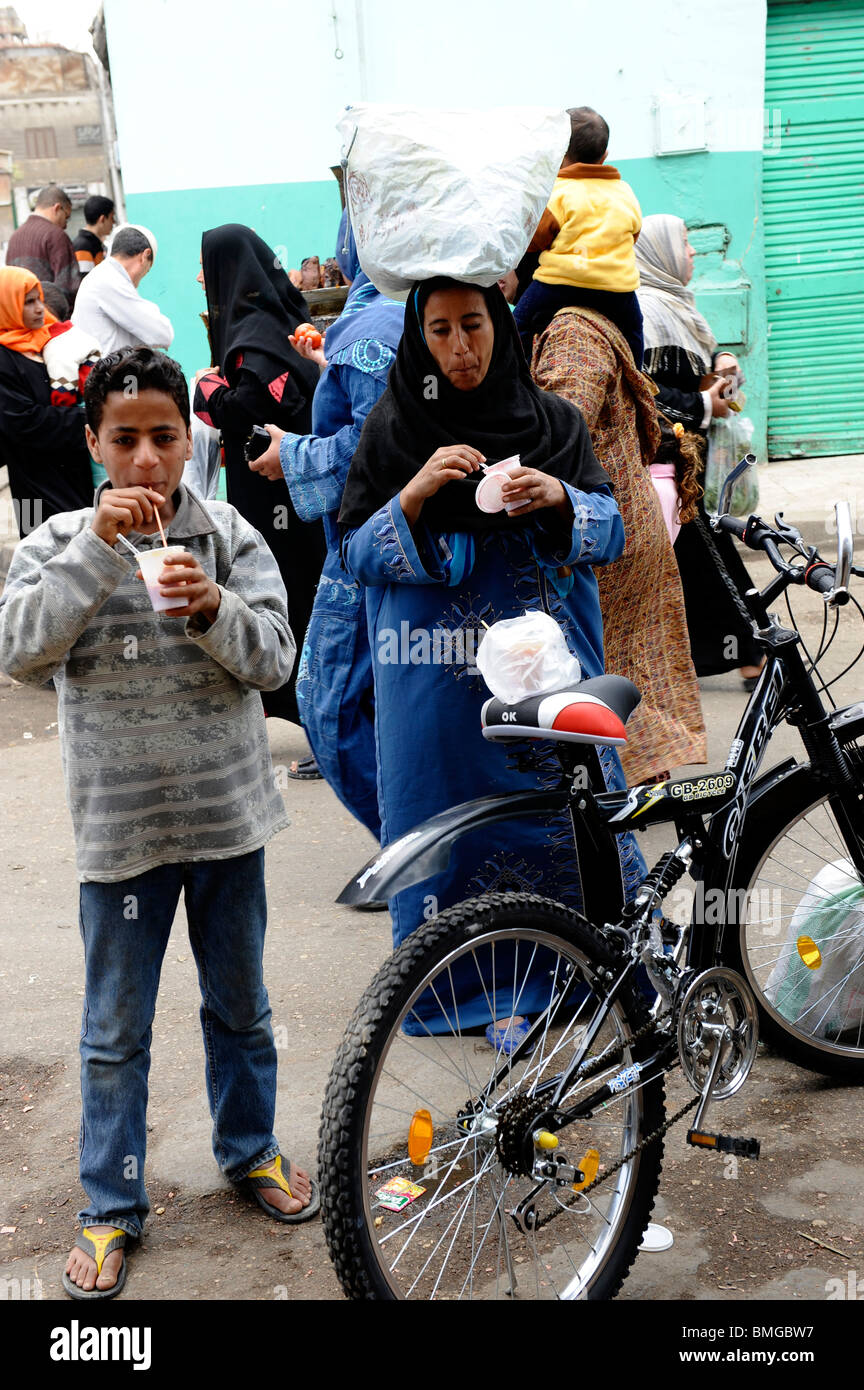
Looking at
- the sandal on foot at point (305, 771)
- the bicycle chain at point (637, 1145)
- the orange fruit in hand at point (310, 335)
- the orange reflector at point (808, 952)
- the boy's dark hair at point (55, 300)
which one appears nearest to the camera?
the bicycle chain at point (637, 1145)

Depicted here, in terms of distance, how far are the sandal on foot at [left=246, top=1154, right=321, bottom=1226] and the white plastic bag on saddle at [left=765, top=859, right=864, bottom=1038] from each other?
1.10m

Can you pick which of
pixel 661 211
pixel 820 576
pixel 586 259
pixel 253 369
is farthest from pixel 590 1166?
pixel 661 211

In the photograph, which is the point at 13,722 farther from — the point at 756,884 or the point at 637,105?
the point at 637,105

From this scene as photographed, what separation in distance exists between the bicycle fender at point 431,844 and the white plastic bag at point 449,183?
3.40 ft

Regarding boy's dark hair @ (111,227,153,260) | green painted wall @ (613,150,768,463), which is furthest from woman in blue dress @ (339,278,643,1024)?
green painted wall @ (613,150,768,463)

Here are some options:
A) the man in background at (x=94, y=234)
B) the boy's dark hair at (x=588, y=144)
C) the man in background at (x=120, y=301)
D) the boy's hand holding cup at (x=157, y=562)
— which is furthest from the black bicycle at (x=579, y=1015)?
the man in background at (x=94, y=234)

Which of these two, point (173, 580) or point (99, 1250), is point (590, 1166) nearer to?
point (99, 1250)

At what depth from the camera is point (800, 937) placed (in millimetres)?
3139

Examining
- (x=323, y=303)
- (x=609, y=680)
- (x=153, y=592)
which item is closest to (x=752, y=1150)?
(x=609, y=680)

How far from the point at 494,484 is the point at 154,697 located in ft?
2.62

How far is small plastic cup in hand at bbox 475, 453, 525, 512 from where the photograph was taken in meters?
2.75

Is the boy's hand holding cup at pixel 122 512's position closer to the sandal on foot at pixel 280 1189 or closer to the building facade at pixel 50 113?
the sandal on foot at pixel 280 1189

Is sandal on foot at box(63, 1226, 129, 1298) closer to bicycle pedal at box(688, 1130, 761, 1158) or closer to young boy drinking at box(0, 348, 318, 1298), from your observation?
young boy drinking at box(0, 348, 318, 1298)

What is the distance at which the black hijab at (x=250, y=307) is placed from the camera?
5.00 metres
